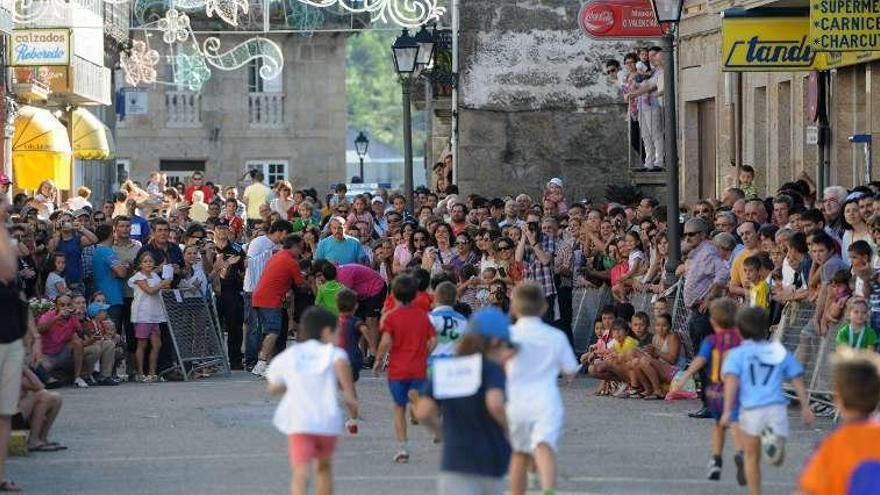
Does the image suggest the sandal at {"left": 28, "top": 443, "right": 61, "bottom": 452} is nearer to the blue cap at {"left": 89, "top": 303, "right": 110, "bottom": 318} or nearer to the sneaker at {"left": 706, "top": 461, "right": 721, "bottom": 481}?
the sneaker at {"left": 706, "top": 461, "right": 721, "bottom": 481}

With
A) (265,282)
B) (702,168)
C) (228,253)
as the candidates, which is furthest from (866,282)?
(702,168)

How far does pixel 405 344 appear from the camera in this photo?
15203 mm

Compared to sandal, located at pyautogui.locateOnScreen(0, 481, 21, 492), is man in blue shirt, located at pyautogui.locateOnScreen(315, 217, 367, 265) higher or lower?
higher

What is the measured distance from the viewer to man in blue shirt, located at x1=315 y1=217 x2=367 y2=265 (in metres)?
24.3

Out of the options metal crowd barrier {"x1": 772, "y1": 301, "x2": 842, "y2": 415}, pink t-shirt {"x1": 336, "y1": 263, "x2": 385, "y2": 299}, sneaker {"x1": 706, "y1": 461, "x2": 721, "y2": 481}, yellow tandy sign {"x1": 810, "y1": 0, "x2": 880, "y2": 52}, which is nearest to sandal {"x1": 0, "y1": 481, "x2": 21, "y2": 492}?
sneaker {"x1": 706, "y1": 461, "x2": 721, "y2": 481}

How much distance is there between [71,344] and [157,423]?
4.03 metres

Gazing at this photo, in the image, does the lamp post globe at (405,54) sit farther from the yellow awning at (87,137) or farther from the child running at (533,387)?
the child running at (533,387)

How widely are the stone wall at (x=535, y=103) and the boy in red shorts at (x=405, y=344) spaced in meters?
19.6

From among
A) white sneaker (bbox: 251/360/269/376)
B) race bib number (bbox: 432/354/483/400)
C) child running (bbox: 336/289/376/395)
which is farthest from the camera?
white sneaker (bbox: 251/360/269/376)

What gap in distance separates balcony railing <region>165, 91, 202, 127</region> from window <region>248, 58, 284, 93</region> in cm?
160

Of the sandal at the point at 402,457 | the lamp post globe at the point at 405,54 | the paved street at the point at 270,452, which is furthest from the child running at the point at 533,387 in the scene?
the lamp post globe at the point at 405,54

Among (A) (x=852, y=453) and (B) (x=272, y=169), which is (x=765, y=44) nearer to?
(A) (x=852, y=453)

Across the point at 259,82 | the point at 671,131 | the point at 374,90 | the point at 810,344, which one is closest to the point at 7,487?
the point at 810,344

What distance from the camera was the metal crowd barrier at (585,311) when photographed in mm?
23062
